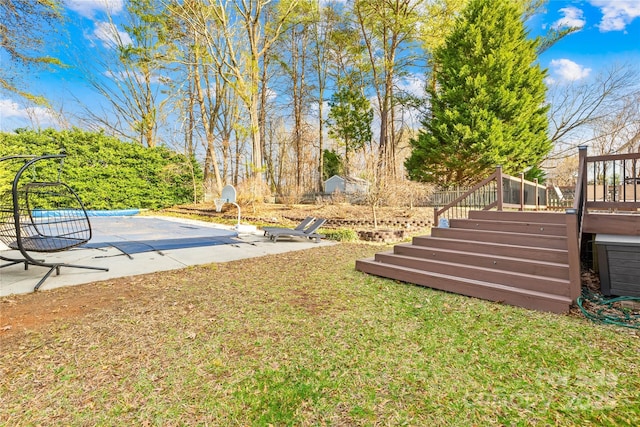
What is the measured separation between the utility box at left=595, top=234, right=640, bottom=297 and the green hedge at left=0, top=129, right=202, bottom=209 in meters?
16.3

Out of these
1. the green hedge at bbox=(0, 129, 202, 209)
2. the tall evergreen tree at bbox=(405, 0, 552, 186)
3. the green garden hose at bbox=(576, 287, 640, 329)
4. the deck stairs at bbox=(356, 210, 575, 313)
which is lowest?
the green garden hose at bbox=(576, 287, 640, 329)

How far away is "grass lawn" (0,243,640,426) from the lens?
163cm

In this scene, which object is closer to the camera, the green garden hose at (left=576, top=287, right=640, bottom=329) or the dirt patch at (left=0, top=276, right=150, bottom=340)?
the dirt patch at (left=0, top=276, right=150, bottom=340)

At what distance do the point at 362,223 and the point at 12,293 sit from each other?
7.95 meters

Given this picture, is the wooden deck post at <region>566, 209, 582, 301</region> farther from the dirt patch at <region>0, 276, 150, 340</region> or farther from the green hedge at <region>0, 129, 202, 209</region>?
the green hedge at <region>0, 129, 202, 209</region>

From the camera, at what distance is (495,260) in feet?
12.4

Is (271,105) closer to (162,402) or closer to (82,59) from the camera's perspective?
(82,59)

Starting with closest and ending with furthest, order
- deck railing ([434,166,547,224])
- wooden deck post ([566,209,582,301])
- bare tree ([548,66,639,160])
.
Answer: wooden deck post ([566,209,582,301])
deck railing ([434,166,547,224])
bare tree ([548,66,639,160])

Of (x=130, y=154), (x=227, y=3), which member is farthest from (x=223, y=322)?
(x=130, y=154)

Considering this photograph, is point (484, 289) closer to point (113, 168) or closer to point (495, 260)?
point (495, 260)

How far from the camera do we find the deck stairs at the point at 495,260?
127 inches

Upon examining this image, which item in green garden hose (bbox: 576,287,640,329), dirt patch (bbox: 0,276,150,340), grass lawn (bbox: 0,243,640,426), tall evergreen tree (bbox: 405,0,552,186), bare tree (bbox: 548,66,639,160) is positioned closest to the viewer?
grass lawn (bbox: 0,243,640,426)

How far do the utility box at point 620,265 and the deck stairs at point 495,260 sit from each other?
42cm

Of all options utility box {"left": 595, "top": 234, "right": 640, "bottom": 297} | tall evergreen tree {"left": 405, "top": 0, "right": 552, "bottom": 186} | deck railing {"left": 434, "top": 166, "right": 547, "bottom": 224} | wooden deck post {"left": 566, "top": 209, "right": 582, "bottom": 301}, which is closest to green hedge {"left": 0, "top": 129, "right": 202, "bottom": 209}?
tall evergreen tree {"left": 405, "top": 0, "right": 552, "bottom": 186}
